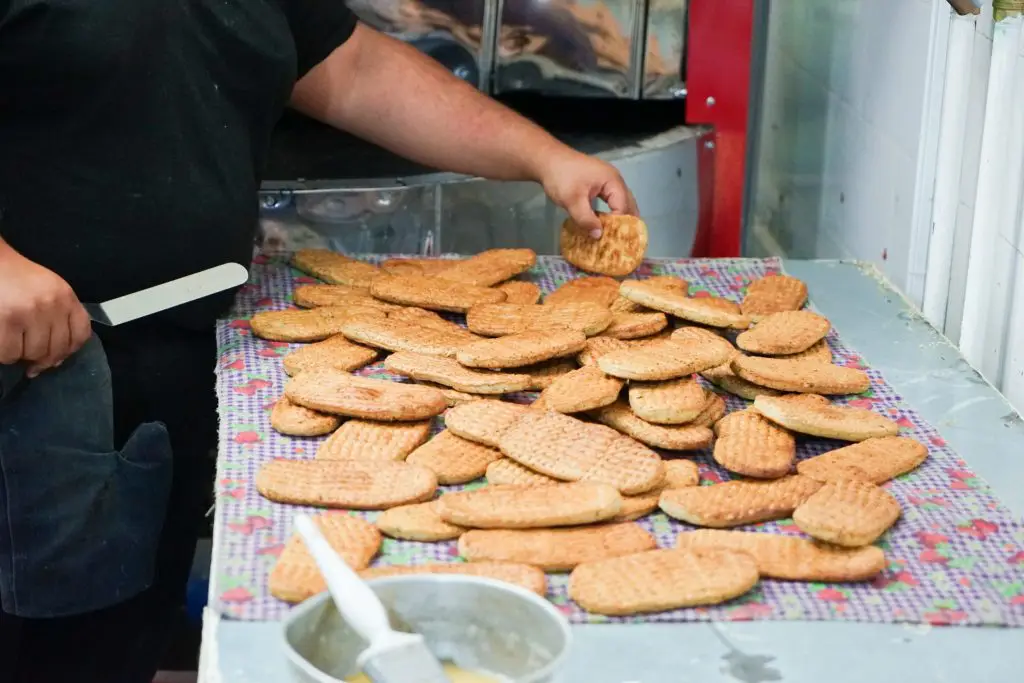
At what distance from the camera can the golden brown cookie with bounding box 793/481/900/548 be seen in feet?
3.75

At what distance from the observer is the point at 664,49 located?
96.1 inches

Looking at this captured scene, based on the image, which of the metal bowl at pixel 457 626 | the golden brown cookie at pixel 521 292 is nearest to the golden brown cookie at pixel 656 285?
the golden brown cookie at pixel 521 292

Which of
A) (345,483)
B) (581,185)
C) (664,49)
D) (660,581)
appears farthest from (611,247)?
(660,581)

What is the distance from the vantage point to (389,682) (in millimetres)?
807

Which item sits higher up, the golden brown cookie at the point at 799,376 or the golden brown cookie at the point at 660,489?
the golden brown cookie at the point at 799,376

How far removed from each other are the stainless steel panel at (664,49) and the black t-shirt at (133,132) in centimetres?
84

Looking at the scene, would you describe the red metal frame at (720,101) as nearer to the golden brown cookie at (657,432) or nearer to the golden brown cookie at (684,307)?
the golden brown cookie at (684,307)

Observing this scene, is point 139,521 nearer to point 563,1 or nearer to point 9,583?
point 9,583

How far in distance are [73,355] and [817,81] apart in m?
1.69

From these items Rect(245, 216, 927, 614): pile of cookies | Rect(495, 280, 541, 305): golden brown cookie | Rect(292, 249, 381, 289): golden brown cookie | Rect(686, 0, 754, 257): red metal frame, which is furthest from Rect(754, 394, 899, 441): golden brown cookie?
Rect(686, 0, 754, 257): red metal frame

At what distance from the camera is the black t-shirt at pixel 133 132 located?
1.58 m

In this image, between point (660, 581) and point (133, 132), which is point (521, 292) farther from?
point (660, 581)

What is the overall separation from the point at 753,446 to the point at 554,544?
0.30 metres

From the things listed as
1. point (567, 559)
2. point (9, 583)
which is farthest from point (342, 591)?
point (9, 583)
